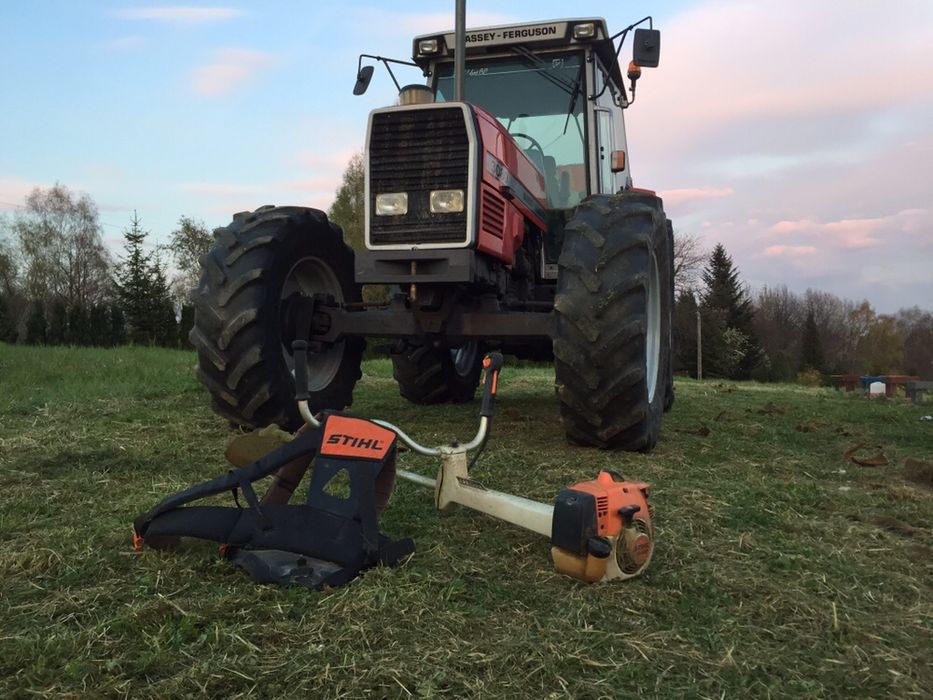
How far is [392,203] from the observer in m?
4.19

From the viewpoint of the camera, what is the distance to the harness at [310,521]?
2180 millimetres

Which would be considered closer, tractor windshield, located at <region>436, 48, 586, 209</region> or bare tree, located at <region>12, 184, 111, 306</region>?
tractor windshield, located at <region>436, 48, 586, 209</region>

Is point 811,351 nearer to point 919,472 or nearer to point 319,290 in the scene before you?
point 919,472

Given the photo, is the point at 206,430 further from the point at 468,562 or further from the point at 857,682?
the point at 857,682

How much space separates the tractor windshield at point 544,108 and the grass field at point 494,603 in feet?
8.66

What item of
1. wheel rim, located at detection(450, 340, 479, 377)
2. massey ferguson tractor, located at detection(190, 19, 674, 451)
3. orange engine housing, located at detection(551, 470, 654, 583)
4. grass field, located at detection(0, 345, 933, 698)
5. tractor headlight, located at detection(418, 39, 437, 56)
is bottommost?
grass field, located at detection(0, 345, 933, 698)

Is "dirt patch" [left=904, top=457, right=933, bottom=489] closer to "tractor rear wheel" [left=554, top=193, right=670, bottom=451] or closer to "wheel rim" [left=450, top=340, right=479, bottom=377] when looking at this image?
"tractor rear wheel" [left=554, top=193, right=670, bottom=451]

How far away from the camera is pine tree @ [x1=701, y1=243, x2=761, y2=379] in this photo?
41938mm

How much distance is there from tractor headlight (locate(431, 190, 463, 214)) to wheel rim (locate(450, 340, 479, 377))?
2.95 m

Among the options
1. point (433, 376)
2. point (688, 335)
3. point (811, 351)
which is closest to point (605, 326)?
point (433, 376)

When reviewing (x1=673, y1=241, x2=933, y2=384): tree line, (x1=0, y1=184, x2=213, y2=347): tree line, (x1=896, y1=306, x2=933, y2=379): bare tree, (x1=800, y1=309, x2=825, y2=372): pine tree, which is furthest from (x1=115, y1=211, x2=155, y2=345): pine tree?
(x1=896, y1=306, x2=933, y2=379): bare tree

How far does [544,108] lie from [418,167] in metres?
1.93

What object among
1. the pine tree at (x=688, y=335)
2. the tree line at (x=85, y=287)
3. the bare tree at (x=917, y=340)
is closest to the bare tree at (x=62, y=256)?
the tree line at (x=85, y=287)

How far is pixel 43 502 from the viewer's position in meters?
3.04
